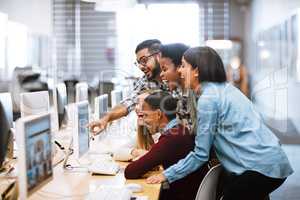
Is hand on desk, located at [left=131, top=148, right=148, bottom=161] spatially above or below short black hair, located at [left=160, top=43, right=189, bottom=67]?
below

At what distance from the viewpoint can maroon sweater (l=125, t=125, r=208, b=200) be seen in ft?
7.26

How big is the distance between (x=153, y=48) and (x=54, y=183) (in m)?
1.41

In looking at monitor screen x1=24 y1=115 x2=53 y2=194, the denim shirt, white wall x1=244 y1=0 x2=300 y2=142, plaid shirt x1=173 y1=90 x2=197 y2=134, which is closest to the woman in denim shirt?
the denim shirt

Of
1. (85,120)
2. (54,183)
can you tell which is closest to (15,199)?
(54,183)

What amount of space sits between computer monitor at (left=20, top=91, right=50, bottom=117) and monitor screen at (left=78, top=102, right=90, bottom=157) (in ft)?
1.36

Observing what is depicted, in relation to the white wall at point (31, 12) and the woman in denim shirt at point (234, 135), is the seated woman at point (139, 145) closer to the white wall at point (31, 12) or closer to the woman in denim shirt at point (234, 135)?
the woman in denim shirt at point (234, 135)

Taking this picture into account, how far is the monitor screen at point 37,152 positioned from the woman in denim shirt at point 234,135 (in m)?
0.65

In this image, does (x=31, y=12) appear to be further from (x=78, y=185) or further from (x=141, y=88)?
(x=78, y=185)

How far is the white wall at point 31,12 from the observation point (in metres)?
6.72

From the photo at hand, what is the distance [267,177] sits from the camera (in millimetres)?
2238

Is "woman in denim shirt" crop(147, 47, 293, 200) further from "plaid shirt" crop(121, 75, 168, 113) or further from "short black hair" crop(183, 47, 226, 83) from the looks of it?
"plaid shirt" crop(121, 75, 168, 113)

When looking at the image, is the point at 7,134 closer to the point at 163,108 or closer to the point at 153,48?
the point at 163,108

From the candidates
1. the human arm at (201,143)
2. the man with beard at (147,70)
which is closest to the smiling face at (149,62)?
the man with beard at (147,70)

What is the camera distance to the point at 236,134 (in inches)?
89.0
